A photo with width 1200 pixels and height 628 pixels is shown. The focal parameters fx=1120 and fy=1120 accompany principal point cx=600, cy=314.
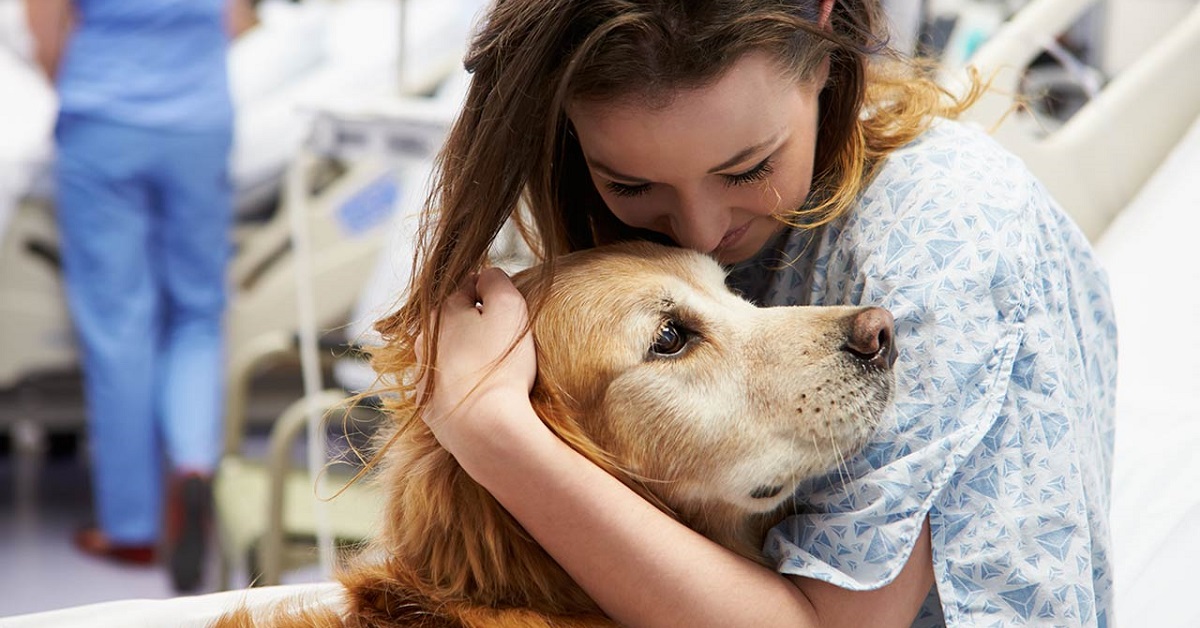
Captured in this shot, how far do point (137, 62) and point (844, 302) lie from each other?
2731 mm

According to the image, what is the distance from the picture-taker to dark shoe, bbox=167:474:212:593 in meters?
3.19

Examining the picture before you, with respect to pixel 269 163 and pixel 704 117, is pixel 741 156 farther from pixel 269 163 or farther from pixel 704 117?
pixel 269 163

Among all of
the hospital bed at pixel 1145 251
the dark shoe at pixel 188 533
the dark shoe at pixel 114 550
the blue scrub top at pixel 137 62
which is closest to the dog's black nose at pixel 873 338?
the hospital bed at pixel 1145 251

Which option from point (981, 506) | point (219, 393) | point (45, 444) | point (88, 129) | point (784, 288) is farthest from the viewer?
point (45, 444)

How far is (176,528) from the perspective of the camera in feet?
11.1

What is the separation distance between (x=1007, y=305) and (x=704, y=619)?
1.33 ft

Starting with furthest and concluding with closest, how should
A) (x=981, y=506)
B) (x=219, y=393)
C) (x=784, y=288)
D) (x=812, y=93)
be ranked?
(x=219, y=393), (x=784, y=288), (x=812, y=93), (x=981, y=506)

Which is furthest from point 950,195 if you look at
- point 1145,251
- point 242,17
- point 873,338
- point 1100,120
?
point 242,17

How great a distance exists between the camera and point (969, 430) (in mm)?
1006

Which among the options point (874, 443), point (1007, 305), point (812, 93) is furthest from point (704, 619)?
point (812, 93)

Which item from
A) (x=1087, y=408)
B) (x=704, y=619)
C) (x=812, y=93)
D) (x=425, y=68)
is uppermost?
(x=812, y=93)

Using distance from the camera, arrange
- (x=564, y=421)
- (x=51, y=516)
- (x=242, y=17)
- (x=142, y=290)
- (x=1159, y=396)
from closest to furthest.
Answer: (x=564, y=421)
(x=1159, y=396)
(x=142, y=290)
(x=51, y=516)
(x=242, y=17)

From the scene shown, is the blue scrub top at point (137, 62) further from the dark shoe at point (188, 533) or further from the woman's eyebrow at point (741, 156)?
the woman's eyebrow at point (741, 156)

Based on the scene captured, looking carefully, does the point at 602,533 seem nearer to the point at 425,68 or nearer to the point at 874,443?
the point at 874,443
